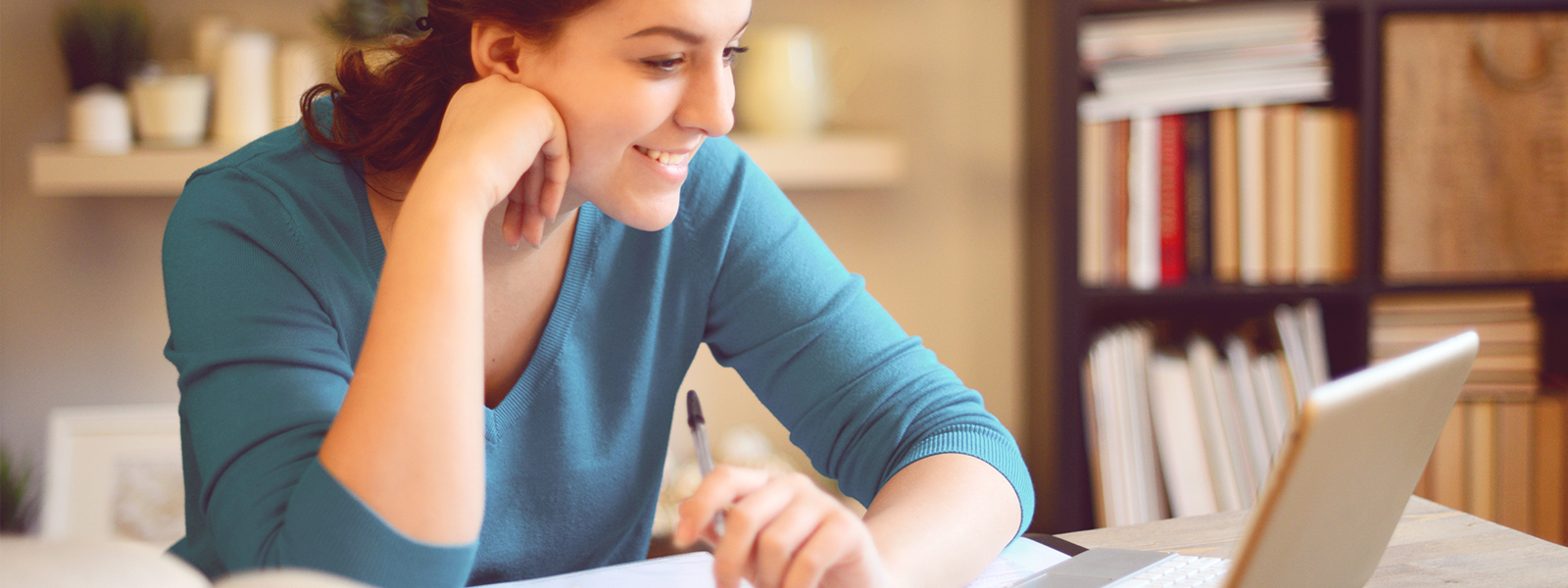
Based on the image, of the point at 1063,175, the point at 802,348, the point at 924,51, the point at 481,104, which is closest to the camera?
the point at 481,104

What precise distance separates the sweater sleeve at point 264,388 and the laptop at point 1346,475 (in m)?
0.42

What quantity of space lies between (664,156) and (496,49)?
157 millimetres

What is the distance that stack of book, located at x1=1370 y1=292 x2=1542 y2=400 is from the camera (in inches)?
71.6

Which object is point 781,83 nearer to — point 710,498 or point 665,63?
point 665,63

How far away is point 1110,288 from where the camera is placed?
1.79 meters

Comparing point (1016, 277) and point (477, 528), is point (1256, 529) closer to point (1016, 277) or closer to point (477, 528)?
point (477, 528)

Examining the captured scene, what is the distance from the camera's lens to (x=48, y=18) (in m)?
1.81

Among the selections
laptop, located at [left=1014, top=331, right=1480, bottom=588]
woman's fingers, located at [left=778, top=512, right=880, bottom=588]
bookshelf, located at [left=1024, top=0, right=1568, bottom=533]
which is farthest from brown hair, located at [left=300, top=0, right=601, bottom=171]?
bookshelf, located at [left=1024, top=0, right=1568, bottom=533]

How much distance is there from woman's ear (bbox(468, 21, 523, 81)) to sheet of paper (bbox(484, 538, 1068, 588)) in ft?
1.24

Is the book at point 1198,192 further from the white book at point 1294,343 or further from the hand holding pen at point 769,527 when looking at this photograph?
the hand holding pen at point 769,527

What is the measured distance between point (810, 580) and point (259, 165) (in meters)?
0.55

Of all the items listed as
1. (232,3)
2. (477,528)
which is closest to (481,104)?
(477,528)

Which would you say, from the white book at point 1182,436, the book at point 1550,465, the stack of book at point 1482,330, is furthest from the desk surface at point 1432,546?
the book at point 1550,465

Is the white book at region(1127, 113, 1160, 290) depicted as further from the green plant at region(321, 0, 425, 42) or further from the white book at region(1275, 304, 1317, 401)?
the green plant at region(321, 0, 425, 42)
